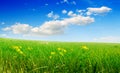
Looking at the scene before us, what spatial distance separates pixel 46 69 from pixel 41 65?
18 cm

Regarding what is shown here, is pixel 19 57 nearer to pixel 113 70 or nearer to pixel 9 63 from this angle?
pixel 9 63

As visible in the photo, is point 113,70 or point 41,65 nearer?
point 113,70

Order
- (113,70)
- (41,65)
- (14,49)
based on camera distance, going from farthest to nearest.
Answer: (14,49), (41,65), (113,70)

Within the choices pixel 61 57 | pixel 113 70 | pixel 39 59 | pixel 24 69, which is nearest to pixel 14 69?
pixel 24 69

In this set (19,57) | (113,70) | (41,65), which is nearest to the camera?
(113,70)

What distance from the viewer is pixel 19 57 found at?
612 cm

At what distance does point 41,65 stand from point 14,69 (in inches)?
24.4

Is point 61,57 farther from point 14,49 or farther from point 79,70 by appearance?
point 14,49

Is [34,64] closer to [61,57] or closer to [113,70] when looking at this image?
[61,57]

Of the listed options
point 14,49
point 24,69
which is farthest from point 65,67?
point 14,49

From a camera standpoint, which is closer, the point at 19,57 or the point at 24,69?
the point at 24,69

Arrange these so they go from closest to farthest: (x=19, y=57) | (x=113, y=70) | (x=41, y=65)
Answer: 1. (x=113, y=70)
2. (x=41, y=65)
3. (x=19, y=57)

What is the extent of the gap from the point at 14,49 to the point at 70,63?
2.25 meters

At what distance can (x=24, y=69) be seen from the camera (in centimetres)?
564
